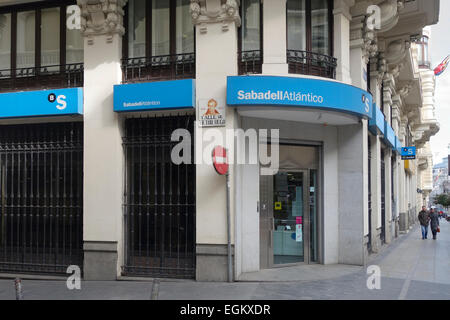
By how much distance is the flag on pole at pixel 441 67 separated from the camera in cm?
5120

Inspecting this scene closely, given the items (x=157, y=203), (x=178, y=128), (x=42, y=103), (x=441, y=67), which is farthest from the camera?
(x=441, y=67)

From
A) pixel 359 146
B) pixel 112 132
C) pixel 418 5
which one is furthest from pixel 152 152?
pixel 418 5

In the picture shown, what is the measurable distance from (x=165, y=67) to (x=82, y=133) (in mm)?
2661

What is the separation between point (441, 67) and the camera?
52375mm

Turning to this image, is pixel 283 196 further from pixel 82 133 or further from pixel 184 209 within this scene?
pixel 82 133

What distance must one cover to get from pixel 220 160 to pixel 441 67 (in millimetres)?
52560

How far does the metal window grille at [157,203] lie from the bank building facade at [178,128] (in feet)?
0.11

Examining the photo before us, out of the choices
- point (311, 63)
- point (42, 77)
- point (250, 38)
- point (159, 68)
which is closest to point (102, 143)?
point (159, 68)

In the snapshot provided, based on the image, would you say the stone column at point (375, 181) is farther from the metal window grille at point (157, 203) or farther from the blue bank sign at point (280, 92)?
the metal window grille at point (157, 203)

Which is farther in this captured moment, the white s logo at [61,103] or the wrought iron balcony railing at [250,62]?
the white s logo at [61,103]

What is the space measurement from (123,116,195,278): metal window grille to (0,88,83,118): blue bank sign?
138 cm

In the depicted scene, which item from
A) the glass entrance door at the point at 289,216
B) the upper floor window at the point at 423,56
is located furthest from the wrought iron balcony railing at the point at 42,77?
the upper floor window at the point at 423,56

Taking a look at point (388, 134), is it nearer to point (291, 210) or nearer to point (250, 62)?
point (291, 210)

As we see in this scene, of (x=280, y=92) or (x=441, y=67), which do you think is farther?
(x=441, y=67)
